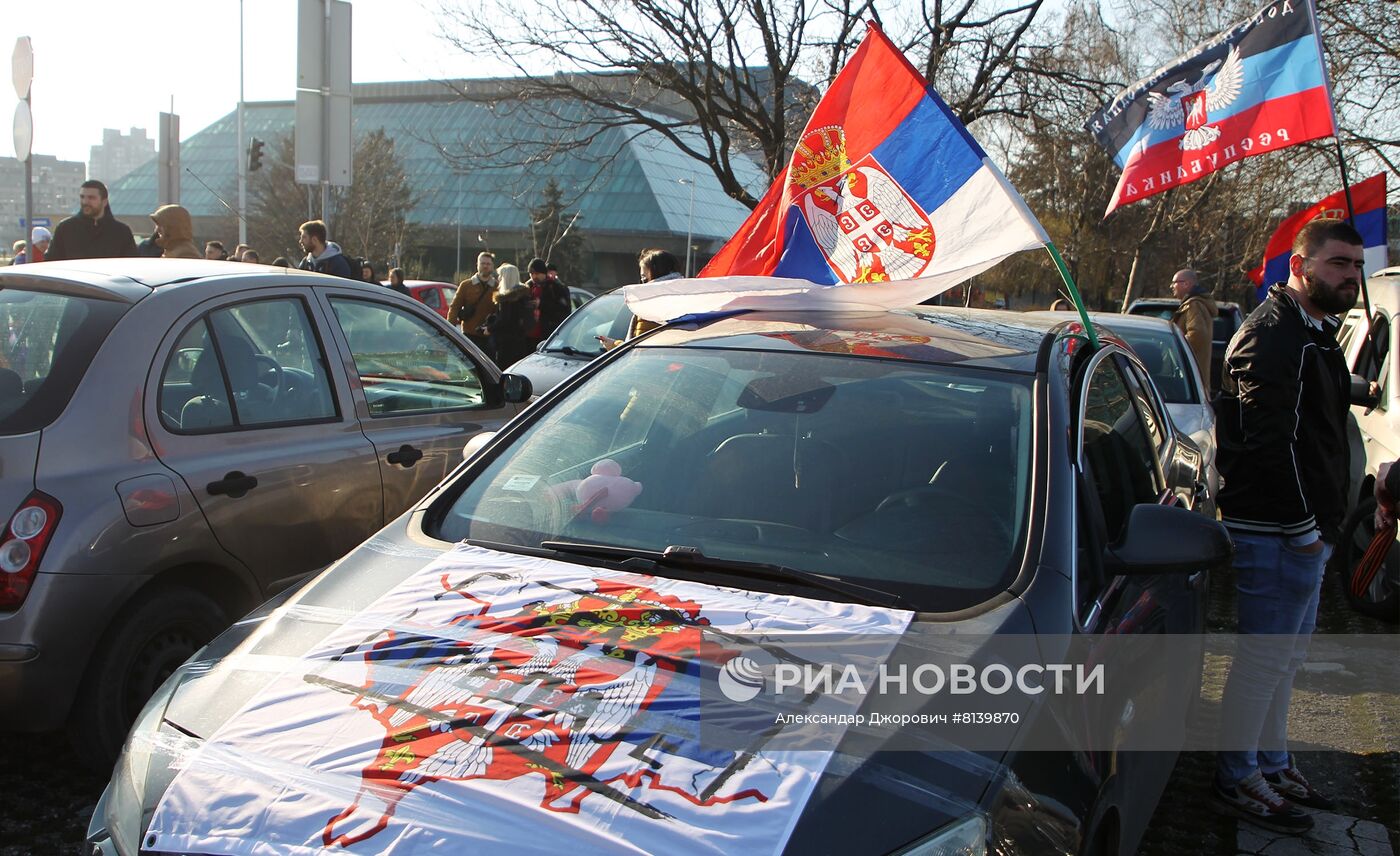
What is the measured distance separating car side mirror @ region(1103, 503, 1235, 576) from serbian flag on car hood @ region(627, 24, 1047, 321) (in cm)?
88

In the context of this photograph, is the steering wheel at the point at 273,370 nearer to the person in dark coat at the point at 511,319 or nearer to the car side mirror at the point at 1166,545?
the car side mirror at the point at 1166,545

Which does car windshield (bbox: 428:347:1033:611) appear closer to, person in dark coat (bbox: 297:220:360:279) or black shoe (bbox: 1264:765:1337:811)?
black shoe (bbox: 1264:765:1337:811)

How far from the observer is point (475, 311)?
12867 mm

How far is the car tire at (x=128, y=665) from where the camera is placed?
3676mm

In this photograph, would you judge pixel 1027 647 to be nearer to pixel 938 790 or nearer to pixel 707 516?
pixel 938 790

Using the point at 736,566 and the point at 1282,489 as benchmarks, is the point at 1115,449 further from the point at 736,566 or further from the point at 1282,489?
the point at 736,566

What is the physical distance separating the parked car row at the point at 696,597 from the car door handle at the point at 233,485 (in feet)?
4.17

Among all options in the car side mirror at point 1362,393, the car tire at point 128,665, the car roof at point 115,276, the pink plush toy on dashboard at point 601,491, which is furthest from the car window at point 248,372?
the car side mirror at point 1362,393

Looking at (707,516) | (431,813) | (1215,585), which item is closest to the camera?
(431,813)

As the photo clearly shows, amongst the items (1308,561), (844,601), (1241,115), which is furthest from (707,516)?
(1241,115)

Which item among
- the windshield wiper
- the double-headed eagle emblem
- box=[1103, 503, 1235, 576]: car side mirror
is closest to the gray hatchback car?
the windshield wiper

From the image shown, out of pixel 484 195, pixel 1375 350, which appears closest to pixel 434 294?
pixel 1375 350

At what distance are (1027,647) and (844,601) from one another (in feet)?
1.27

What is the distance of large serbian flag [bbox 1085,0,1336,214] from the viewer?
5762mm
